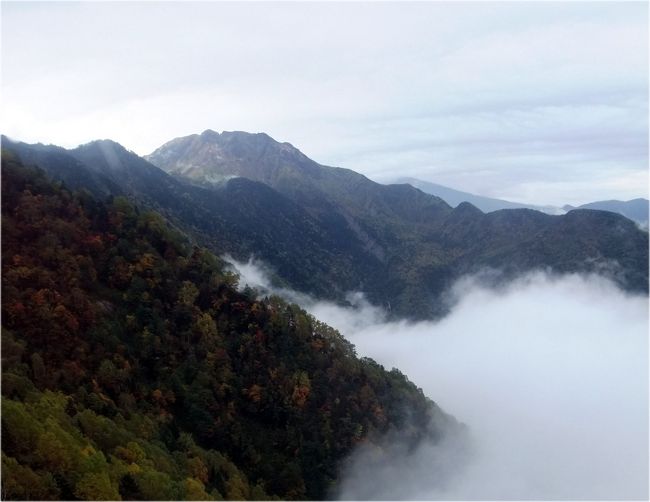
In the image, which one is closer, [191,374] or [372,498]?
[191,374]

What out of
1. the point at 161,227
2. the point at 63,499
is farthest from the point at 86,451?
the point at 161,227

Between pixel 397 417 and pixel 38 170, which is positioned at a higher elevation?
pixel 38 170

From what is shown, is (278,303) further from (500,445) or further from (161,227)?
(500,445)

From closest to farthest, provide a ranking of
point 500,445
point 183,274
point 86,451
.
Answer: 1. point 86,451
2. point 183,274
3. point 500,445

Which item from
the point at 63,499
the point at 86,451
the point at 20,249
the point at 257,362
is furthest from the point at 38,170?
the point at 63,499

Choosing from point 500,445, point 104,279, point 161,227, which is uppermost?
point 161,227

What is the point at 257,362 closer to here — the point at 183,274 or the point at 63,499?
the point at 183,274

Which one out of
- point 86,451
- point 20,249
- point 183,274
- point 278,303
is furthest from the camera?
point 278,303
